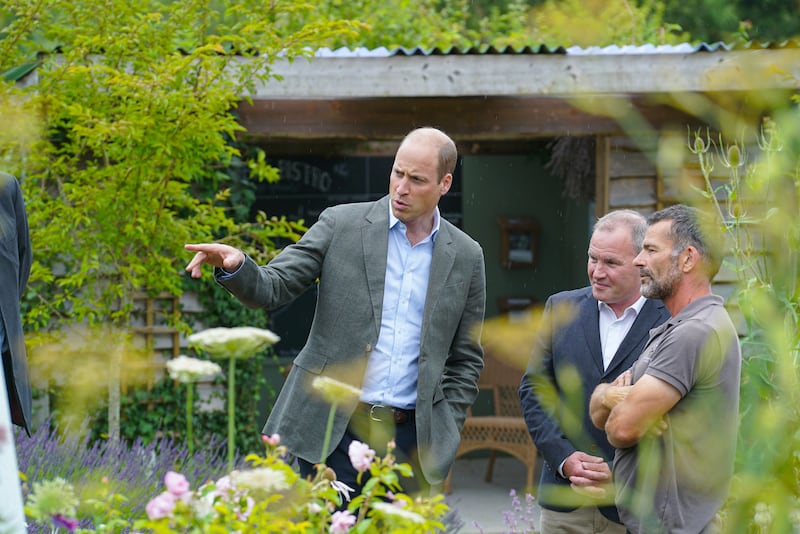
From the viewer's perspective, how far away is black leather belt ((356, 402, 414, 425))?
3010 millimetres

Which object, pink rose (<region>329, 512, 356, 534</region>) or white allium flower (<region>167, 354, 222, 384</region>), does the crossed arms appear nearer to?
pink rose (<region>329, 512, 356, 534</region>)

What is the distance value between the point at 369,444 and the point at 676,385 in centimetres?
106

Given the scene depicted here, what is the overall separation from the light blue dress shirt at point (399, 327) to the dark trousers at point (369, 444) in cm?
6

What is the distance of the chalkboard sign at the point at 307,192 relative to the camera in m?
9.16

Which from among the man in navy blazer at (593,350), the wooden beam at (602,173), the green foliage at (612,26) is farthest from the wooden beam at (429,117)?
the green foliage at (612,26)

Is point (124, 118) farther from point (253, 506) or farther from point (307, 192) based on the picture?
point (307, 192)

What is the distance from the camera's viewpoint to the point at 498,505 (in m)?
7.12

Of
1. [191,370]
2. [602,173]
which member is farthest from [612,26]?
[191,370]

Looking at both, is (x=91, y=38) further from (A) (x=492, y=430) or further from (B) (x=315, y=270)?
(A) (x=492, y=430)

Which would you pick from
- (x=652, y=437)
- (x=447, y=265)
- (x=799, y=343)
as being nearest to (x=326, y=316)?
(x=447, y=265)

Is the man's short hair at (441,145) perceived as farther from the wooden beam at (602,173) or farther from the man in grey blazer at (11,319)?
the wooden beam at (602,173)

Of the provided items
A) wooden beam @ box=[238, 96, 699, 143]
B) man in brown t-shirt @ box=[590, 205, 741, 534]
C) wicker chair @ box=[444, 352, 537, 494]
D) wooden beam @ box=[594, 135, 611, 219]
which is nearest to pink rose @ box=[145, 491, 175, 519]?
man in brown t-shirt @ box=[590, 205, 741, 534]

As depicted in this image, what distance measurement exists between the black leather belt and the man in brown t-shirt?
2.44ft

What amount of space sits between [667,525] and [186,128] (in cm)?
325
